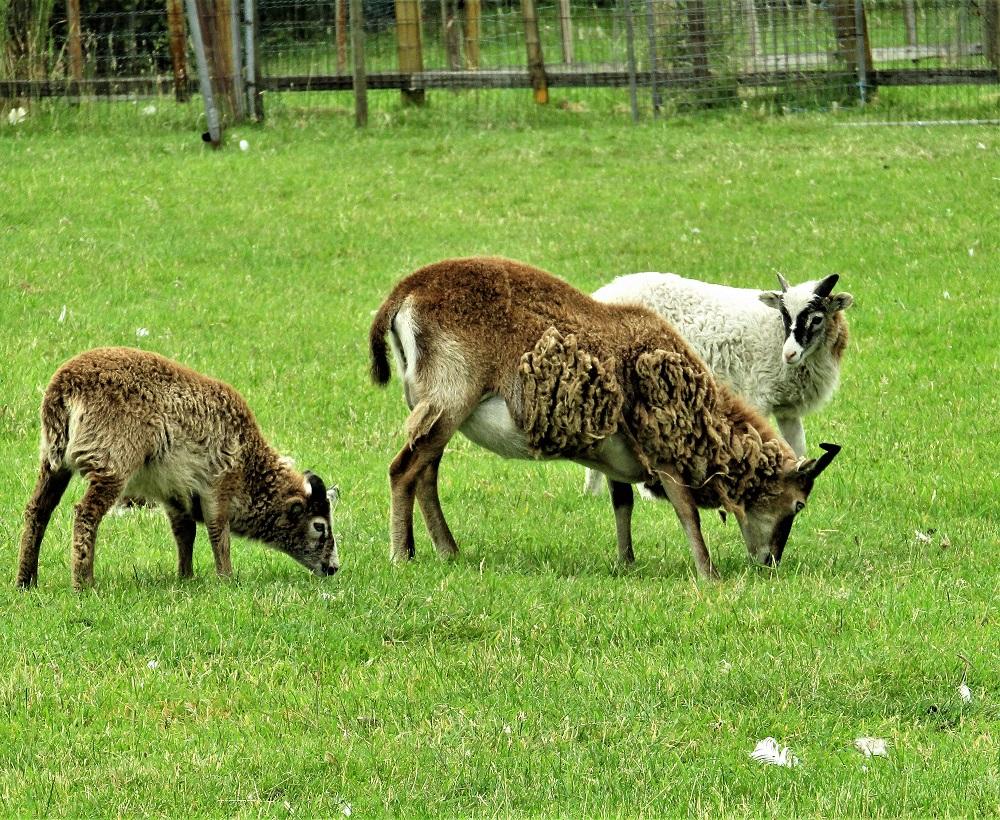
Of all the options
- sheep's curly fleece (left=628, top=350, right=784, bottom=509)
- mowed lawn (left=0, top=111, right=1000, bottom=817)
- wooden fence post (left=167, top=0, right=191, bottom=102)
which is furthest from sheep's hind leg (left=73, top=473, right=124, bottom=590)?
wooden fence post (left=167, top=0, right=191, bottom=102)

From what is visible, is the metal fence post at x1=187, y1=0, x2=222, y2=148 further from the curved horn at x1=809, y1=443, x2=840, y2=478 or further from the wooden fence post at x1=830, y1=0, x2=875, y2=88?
the curved horn at x1=809, y1=443, x2=840, y2=478

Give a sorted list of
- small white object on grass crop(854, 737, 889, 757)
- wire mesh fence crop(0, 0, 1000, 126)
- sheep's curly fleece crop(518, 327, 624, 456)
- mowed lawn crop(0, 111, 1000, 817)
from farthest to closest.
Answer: wire mesh fence crop(0, 0, 1000, 126) → sheep's curly fleece crop(518, 327, 624, 456) → small white object on grass crop(854, 737, 889, 757) → mowed lawn crop(0, 111, 1000, 817)

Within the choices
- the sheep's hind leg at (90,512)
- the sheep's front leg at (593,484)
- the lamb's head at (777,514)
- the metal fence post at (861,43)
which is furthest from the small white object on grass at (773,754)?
the metal fence post at (861,43)

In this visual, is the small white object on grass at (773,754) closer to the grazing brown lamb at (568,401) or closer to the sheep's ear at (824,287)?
the grazing brown lamb at (568,401)

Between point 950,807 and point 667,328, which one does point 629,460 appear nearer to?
point 667,328

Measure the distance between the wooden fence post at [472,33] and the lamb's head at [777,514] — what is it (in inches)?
708

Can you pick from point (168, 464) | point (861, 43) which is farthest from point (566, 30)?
point (168, 464)

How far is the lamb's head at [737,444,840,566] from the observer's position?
8.58 meters

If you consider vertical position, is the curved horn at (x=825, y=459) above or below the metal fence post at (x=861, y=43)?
below

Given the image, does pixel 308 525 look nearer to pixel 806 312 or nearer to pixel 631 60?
pixel 806 312

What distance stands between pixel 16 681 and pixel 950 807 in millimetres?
3683

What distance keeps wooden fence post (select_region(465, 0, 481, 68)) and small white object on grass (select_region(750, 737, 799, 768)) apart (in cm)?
2094

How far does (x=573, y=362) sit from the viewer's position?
26.7 feet

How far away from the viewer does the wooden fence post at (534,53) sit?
23.4 meters
